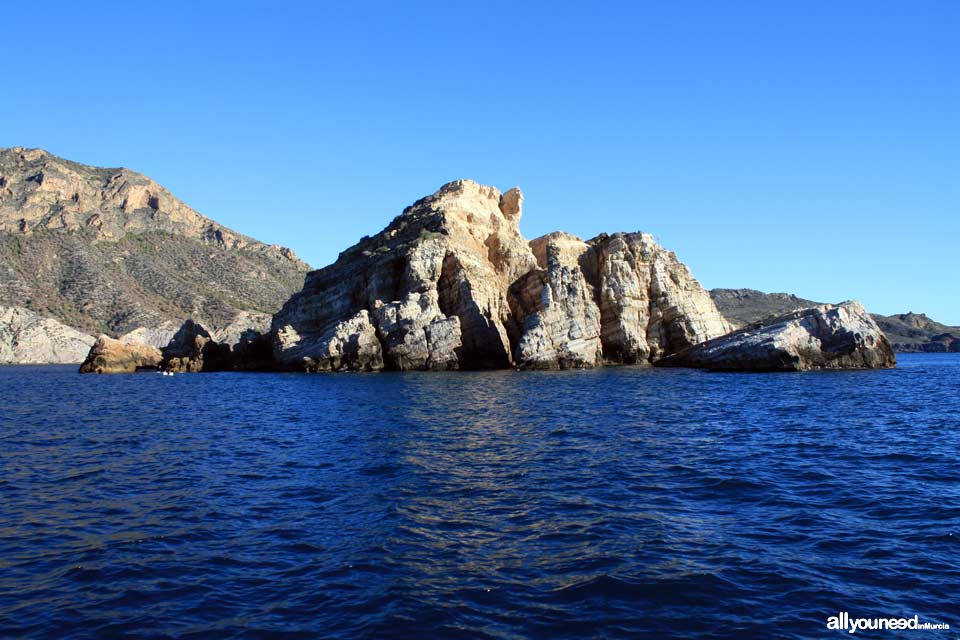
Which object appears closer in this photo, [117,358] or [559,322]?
[559,322]

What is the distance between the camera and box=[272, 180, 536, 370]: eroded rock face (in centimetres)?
6581

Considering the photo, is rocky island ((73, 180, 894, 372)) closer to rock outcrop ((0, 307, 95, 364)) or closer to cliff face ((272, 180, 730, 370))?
cliff face ((272, 180, 730, 370))

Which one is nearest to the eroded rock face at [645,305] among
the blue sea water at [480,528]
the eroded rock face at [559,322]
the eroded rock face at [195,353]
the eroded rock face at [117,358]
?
the eroded rock face at [559,322]

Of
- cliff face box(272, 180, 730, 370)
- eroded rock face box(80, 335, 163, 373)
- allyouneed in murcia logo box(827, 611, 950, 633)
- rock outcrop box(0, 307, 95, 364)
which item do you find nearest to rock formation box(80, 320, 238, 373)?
eroded rock face box(80, 335, 163, 373)

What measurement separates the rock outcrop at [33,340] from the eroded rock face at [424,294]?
266ft

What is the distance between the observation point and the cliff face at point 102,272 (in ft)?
488

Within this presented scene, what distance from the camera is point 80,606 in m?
9.64

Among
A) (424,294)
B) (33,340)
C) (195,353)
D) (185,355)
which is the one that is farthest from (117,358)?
(33,340)

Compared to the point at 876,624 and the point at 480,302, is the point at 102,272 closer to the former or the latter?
the point at 480,302

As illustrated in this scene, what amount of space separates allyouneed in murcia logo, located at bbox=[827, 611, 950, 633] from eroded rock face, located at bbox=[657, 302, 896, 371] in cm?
5262

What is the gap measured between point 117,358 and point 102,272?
93555 millimetres

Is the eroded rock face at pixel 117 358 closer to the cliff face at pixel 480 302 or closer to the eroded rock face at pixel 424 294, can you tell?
the cliff face at pixel 480 302

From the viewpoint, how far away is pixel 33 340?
435ft

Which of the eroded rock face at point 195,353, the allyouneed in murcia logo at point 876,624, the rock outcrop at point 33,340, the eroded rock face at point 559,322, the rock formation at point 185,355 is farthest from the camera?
the rock outcrop at point 33,340
